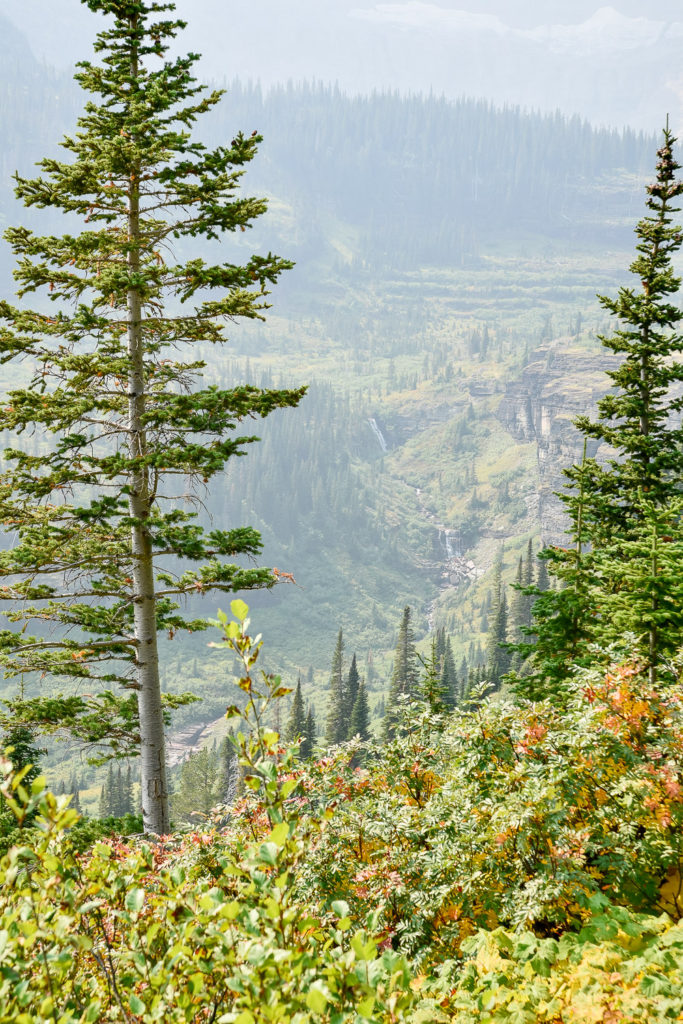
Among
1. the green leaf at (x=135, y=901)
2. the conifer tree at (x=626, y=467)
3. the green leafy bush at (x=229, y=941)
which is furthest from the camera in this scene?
the conifer tree at (x=626, y=467)

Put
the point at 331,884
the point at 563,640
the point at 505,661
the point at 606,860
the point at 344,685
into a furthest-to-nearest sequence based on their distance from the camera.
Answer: the point at 505,661
the point at 344,685
the point at 563,640
the point at 331,884
the point at 606,860

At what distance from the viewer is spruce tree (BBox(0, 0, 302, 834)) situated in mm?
9680

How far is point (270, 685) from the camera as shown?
2.95m

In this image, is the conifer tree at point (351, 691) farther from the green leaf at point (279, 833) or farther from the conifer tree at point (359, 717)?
the green leaf at point (279, 833)

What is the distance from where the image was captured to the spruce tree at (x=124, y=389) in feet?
31.8

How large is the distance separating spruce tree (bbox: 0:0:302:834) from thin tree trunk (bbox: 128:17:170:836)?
3 cm

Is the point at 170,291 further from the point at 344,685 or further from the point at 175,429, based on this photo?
the point at 344,685

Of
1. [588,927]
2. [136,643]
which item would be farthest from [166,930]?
[136,643]

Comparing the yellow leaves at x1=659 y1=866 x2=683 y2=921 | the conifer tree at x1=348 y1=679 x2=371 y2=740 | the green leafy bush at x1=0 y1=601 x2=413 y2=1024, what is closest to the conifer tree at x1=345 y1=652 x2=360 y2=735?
the conifer tree at x1=348 y1=679 x2=371 y2=740

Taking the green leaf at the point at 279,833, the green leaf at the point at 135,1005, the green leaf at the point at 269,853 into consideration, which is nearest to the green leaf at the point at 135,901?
the green leaf at the point at 135,1005

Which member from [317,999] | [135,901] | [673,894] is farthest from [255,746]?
[673,894]

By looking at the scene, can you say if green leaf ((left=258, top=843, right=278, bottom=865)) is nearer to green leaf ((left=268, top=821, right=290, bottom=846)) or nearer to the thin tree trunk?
green leaf ((left=268, top=821, right=290, bottom=846))

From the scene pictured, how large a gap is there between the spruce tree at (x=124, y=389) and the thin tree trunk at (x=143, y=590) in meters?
0.03

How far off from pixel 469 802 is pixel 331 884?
1.86m
